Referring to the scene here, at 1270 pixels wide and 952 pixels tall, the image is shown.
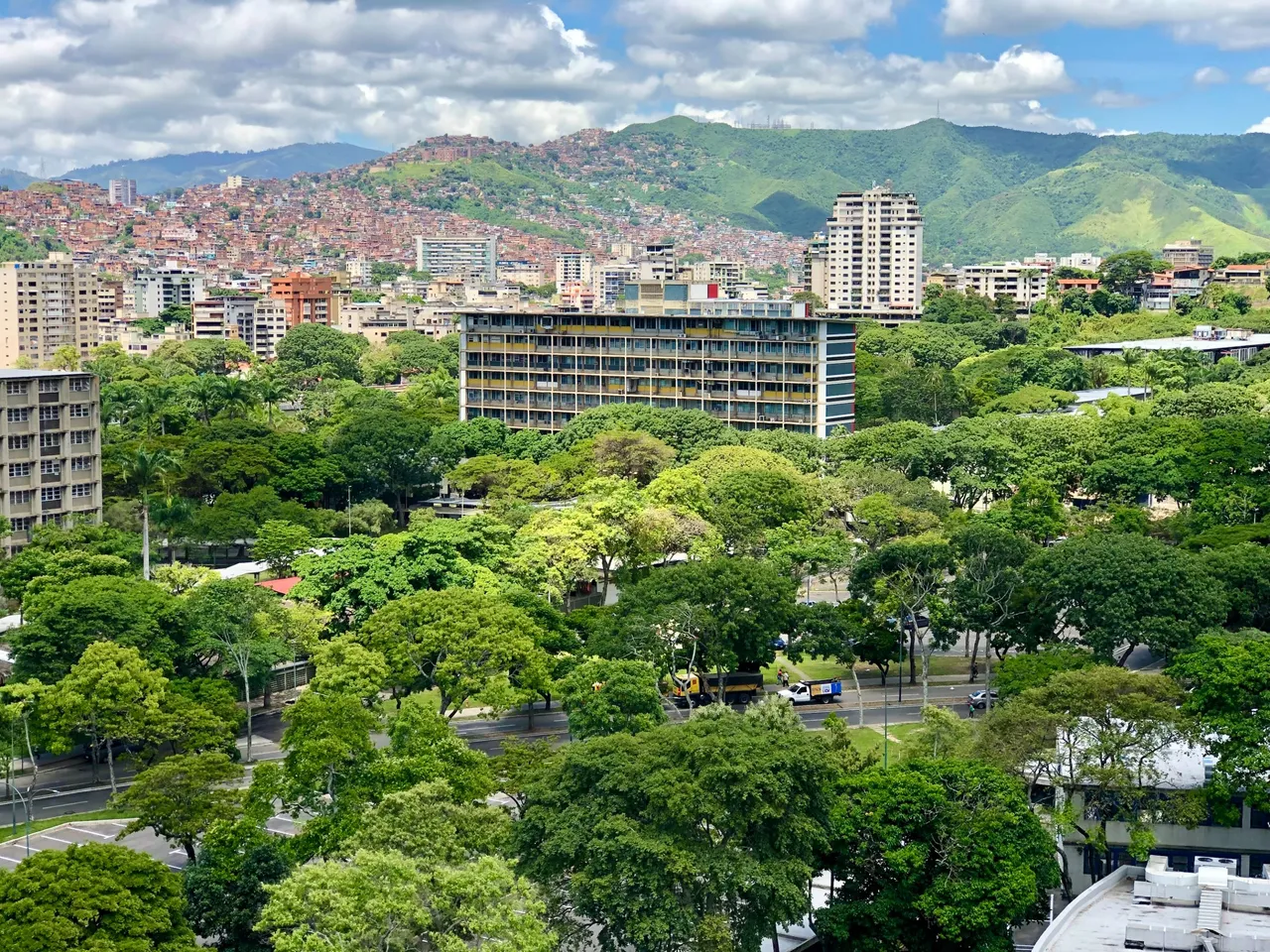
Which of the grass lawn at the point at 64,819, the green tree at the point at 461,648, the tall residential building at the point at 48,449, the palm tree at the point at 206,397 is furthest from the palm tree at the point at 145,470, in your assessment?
the palm tree at the point at 206,397

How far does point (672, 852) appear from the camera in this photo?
117 ft

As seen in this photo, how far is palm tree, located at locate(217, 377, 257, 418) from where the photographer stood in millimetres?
113438

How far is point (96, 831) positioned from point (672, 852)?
20783 millimetres

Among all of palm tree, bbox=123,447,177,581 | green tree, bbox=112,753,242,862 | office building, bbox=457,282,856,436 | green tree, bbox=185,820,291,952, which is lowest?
green tree, bbox=185,820,291,952

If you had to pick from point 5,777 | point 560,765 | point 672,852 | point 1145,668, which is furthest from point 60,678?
point 1145,668

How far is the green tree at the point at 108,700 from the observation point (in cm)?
5112

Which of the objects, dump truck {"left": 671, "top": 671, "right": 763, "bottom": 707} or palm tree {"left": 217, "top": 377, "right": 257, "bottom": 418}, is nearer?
dump truck {"left": 671, "top": 671, "right": 763, "bottom": 707}

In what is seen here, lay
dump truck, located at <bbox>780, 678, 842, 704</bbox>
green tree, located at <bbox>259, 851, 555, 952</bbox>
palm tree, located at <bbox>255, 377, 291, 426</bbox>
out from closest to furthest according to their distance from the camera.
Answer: green tree, located at <bbox>259, 851, 555, 952</bbox> → dump truck, located at <bbox>780, 678, 842, 704</bbox> → palm tree, located at <bbox>255, 377, 291, 426</bbox>

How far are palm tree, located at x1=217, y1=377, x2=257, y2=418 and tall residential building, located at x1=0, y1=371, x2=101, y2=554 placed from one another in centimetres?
3207

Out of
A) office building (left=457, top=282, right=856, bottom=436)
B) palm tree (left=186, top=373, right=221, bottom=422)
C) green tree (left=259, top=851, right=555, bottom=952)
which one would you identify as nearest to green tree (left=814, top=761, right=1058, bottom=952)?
green tree (left=259, top=851, right=555, bottom=952)

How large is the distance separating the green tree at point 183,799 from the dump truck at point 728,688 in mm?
20509

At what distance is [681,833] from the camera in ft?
120

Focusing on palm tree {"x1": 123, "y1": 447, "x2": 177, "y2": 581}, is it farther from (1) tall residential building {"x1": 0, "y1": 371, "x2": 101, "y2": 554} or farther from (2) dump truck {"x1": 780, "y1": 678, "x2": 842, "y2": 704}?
(2) dump truck {"x1": 780, "y1": 678, "x2": 842, "y2": 704}

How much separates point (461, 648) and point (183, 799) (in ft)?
47.3
